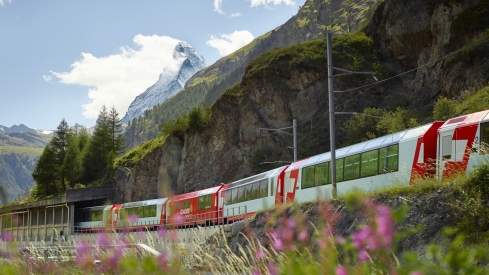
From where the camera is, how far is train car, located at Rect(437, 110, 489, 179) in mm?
19438

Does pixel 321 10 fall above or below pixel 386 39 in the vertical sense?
above

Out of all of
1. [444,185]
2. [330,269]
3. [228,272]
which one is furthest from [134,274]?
[444,185]

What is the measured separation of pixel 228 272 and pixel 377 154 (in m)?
20.1

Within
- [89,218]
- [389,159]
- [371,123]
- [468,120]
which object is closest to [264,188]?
[389,159]

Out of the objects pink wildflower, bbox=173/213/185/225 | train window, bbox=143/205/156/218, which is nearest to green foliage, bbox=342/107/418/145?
train window, bbox=143/205/156/218

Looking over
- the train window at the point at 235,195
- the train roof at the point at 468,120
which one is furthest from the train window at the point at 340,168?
the train window at the point at 235,195

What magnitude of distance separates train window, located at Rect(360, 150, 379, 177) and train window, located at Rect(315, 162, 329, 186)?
2516 millimetres

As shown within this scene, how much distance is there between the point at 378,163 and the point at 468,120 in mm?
5360

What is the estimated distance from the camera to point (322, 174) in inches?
1132

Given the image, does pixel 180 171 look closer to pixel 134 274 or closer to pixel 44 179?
pixel 44 179

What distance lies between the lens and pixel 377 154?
25.0 metres

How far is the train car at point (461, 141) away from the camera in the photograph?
765 inches

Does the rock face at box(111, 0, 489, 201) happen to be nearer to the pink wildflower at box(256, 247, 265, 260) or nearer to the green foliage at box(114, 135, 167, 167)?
the green foliage at box(114, 135, 167, 167)

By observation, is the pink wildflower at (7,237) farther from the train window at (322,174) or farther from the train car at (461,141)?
the train window at (322,174)
